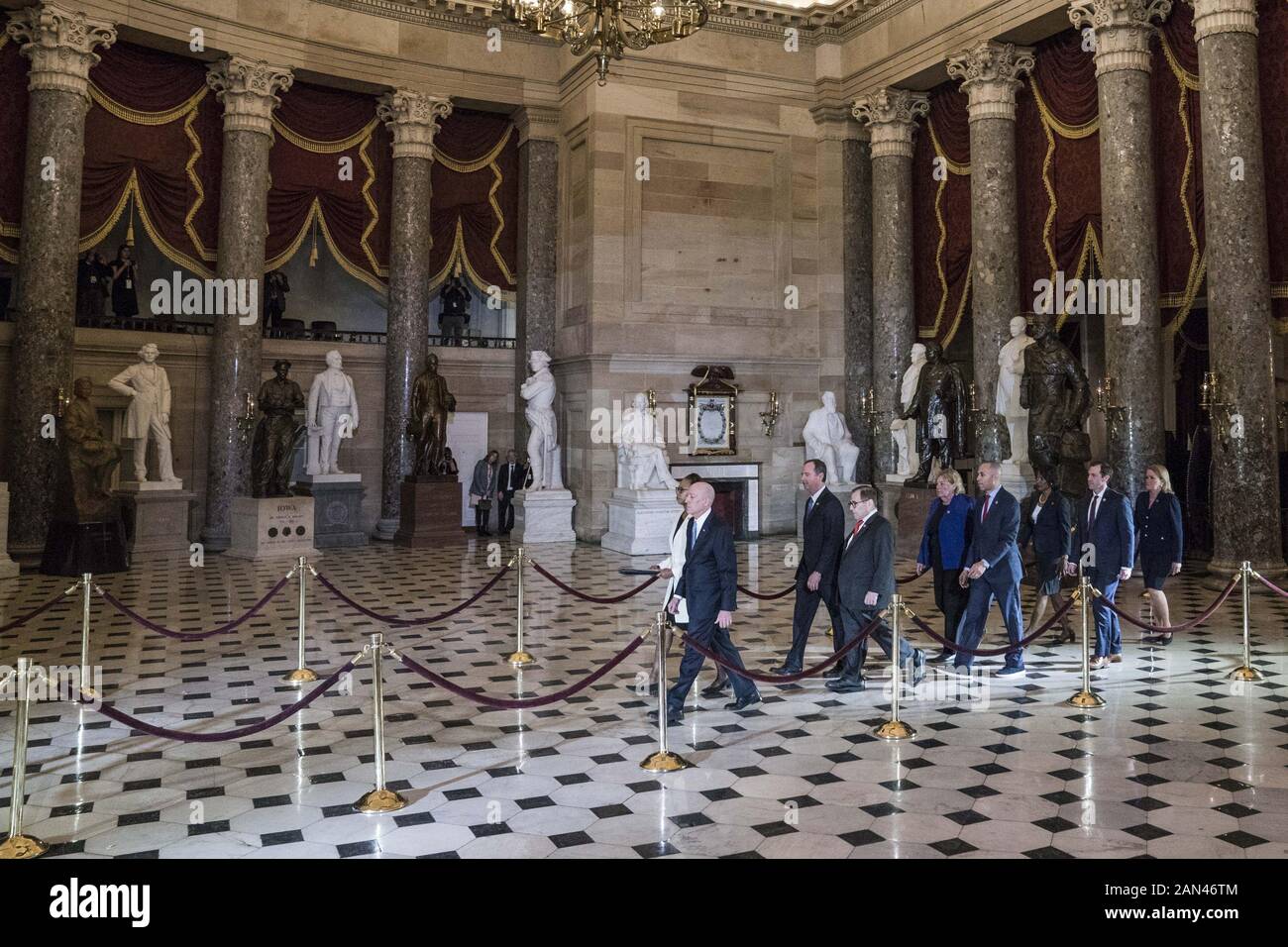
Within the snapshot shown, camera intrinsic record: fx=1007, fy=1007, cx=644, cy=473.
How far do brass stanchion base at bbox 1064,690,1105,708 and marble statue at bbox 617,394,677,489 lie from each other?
962 cm

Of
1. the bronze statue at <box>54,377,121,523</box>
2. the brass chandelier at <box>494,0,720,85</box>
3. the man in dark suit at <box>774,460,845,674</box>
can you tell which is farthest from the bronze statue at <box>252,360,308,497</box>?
the man in dark suit at <box>774,460,845,674</box>

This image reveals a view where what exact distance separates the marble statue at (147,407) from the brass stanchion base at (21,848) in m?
12.0

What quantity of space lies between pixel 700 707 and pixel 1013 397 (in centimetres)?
940

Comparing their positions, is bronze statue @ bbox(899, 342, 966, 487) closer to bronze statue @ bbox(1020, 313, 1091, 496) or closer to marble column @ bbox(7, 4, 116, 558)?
bronze statue @ bbox(1020, 313, 1091, 496)

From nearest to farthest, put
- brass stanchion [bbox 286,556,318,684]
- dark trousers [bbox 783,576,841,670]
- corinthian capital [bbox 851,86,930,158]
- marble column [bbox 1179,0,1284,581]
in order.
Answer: dark trousers [bbox 783,576,841,670] → brass stanchion [bbox 286,556,318,684] → marble column [bbox 1179,0,1284,581] → corinthian capital [bbox 851,86,930,158]

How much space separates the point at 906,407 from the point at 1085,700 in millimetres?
9504

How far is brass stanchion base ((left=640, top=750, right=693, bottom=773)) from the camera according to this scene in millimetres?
5625

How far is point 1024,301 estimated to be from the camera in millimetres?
16016

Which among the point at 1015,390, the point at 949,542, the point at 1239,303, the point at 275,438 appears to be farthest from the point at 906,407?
the point at 275,438

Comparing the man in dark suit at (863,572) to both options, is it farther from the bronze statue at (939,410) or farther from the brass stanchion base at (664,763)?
the bronze statue at (939,410)

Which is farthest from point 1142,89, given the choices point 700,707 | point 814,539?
point 700,707

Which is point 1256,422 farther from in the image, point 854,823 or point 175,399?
point 175,399

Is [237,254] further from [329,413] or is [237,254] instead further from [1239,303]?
[1239,303]

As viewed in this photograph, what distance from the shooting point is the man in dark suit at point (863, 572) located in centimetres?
706
